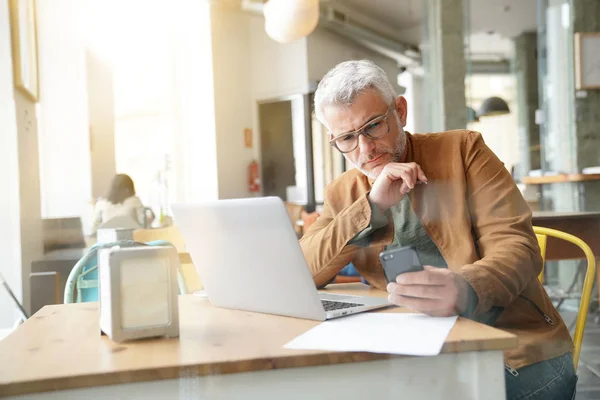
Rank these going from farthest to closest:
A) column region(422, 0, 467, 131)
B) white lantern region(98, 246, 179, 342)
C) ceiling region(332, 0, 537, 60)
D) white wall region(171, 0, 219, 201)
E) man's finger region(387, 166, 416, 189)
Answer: column region(422, 0, 467, 131)
ceiling region(332, 0, 537, 60)
white wall region(171, 0, 219, 201)
man's finger region(387, 166, 416, 189)
white lantern region(98, 246, 179, 342)

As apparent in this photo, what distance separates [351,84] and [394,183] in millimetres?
210

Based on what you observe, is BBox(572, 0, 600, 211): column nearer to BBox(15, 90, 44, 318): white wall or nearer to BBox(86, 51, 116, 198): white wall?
BBox(86, 51, 116, 198): white wall

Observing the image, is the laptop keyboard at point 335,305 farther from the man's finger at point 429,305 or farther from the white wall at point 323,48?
the white wall at point 323,48

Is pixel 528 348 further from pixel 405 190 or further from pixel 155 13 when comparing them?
pixel 155 13

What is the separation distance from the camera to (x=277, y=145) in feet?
5.84

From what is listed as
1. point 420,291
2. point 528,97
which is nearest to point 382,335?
point 420,291

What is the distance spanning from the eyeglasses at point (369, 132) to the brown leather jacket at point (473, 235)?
3.0 inches

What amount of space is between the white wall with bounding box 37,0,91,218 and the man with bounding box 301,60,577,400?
686 mm

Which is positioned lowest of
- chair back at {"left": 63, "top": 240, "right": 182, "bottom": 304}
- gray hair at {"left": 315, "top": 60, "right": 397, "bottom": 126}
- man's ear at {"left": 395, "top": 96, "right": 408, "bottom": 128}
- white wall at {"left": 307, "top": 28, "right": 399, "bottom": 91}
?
chair back at {"left": 63, "top": 240, "right": 182, "bottom": 304}

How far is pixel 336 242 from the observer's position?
102 cm

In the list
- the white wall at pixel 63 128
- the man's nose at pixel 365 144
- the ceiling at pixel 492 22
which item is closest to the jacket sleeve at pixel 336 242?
the man's nose at pixel 365 144

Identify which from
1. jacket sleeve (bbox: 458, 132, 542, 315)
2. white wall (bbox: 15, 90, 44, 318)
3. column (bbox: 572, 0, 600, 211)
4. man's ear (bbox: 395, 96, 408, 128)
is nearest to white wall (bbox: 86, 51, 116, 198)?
white wall (bbox: 15, 90, 44, 318)

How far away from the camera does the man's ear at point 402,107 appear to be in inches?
43.2

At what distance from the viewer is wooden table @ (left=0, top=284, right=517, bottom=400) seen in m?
0.56
